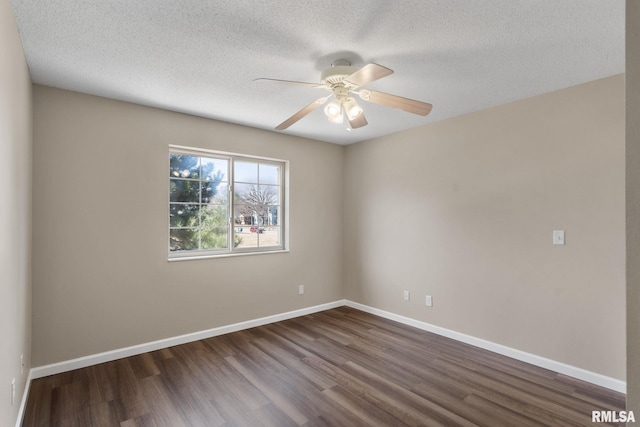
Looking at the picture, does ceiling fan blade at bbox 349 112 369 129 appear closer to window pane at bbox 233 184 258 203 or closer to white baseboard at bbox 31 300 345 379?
window pane at bbox 233 184 258 203

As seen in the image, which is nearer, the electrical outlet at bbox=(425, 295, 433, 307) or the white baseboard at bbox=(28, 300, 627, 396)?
the white baseboard at bbox=(28, 300, 627, 396)

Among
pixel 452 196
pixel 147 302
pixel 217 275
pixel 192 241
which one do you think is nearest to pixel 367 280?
pixel 452 196

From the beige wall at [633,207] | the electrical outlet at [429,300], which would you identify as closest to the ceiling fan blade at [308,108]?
the beige wall at [633,207]

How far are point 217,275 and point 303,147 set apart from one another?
1979 millimetres

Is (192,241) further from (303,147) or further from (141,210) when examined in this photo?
(303,147)

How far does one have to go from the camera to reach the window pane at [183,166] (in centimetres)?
338

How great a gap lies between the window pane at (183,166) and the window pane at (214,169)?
69 millimetres

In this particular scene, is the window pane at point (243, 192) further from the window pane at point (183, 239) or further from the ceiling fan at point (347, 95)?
the ceiling fan at point (347, 95)

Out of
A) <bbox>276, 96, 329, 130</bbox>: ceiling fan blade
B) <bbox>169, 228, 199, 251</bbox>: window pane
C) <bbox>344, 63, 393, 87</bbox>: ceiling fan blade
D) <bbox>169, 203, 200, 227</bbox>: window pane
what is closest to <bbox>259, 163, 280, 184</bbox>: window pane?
<bbox>169, 203, 200, 227</bbox>: window pane

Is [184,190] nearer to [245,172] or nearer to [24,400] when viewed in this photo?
[245,172]

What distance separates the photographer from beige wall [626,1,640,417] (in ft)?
2.50

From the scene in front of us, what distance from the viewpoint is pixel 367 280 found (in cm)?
443

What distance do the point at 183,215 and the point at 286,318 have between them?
1808 millimetres

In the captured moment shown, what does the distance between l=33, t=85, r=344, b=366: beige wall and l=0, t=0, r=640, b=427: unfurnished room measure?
17 mm
